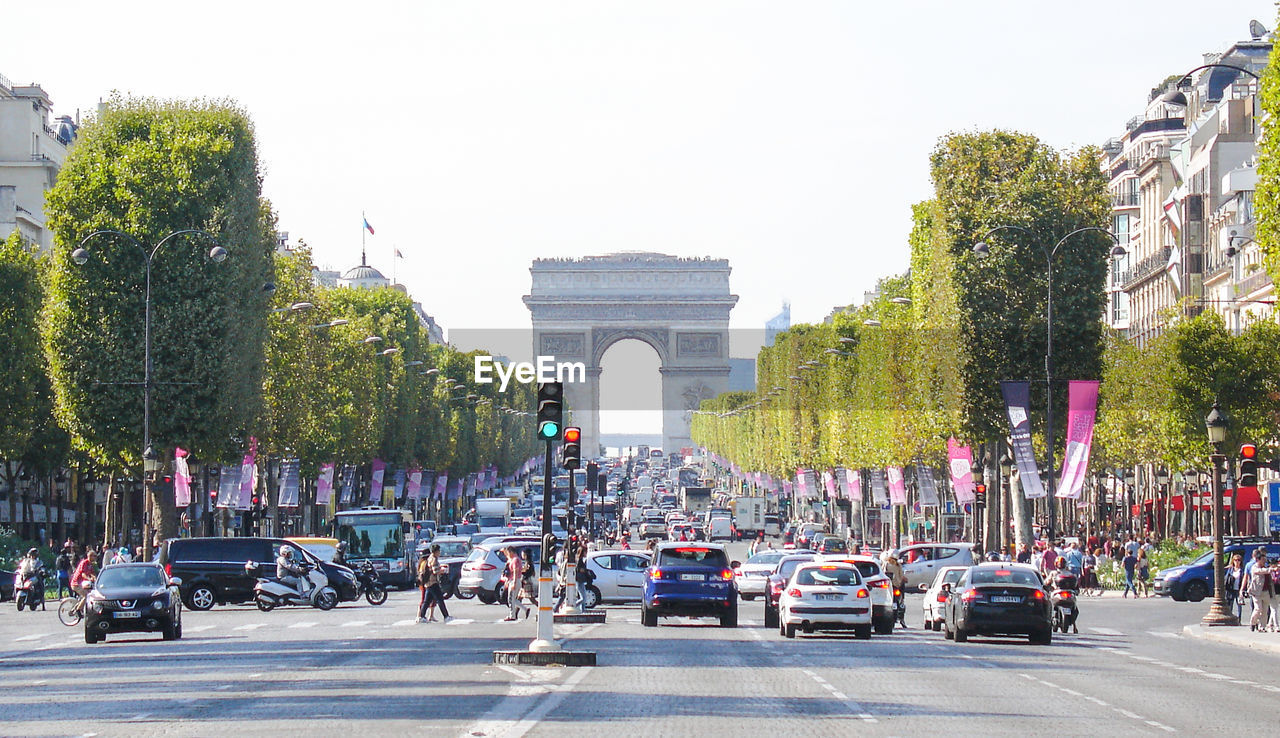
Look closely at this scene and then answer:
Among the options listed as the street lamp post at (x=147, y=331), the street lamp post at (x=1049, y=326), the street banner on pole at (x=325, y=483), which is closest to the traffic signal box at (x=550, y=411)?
the street lamp post at (x=147, y=331)

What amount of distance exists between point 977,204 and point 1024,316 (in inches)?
149

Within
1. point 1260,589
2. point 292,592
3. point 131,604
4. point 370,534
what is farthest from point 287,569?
point 1260,589

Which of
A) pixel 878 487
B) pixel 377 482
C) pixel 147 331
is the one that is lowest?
pixel 878 487

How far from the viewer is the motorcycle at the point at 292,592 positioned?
158 feet

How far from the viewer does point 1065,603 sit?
3988 cm

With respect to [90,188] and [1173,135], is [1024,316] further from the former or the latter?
[1173,135]

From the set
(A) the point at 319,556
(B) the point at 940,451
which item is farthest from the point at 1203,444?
(A) the point at 319,556

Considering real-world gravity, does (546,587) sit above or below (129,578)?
above

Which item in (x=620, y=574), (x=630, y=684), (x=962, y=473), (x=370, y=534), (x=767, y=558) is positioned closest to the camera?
(x=630, y=684)

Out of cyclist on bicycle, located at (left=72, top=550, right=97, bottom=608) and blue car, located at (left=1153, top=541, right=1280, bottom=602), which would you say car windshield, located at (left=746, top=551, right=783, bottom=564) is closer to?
blue car, located at (left=1153, top=541, right=1280, bottom=602)

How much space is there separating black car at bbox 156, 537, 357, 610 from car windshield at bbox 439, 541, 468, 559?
1927 cm

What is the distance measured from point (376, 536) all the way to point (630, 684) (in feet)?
150

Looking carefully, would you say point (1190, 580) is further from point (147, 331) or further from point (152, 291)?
point (152, 291)

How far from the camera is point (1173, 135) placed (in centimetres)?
11419
